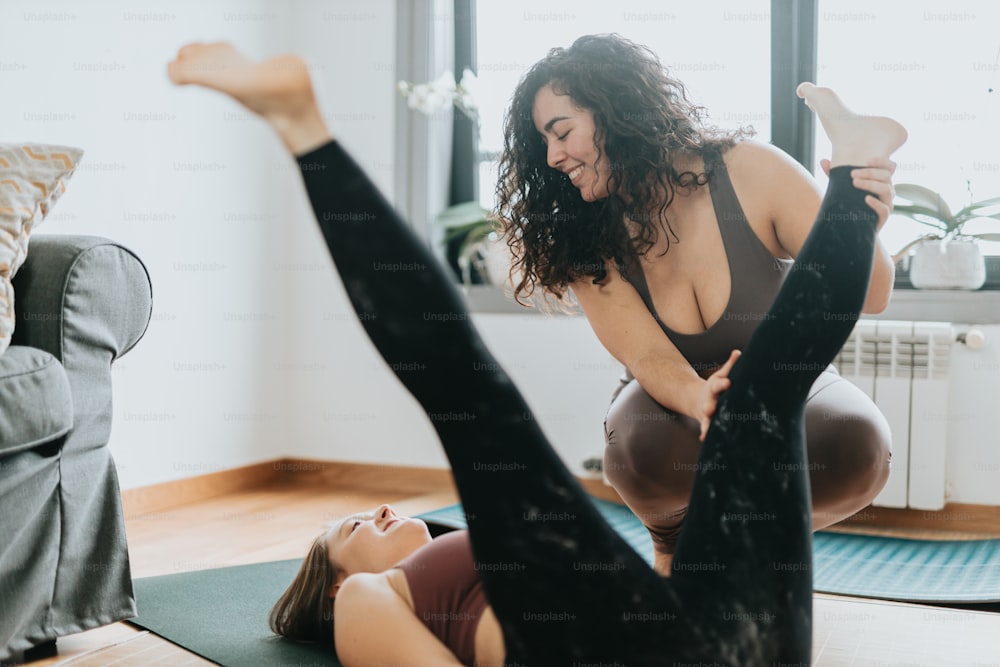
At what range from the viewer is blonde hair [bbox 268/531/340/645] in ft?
5.11

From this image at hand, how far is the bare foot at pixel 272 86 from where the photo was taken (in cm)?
98

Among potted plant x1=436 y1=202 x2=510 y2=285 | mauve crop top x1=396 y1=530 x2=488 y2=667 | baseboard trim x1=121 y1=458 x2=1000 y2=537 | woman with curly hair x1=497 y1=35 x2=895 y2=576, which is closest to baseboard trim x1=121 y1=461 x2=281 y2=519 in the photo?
baseboard trim x1=121 y1=458 x2=1000 y2=537

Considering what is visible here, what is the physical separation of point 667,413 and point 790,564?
623 millimetres

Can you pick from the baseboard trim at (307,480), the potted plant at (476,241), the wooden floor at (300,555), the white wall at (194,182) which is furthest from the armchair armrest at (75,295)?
the potted plant at (476,241)

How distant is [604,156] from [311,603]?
0.89 metres

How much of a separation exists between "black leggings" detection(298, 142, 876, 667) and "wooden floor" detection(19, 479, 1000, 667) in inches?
27.9

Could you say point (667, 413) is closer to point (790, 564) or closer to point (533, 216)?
point (533, 216)

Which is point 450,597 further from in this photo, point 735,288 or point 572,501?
point 735,288

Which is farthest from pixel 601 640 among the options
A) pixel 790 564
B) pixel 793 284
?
pixel 793 284

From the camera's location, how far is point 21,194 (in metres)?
1.75

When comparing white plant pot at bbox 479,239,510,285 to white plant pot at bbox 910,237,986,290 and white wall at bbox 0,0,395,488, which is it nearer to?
white wall at bbox 0,0,395,488

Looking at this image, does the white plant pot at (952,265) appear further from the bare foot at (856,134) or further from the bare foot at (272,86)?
the bare foot at (272,86)

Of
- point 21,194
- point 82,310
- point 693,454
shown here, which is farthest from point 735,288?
point 21,194

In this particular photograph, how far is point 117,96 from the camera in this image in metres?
2.86
